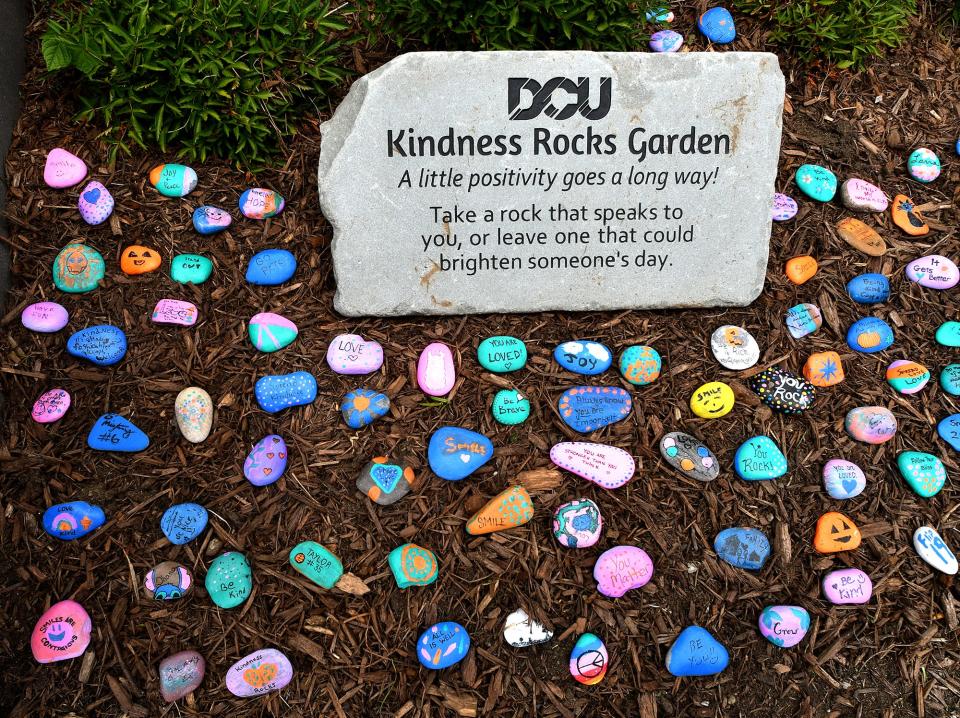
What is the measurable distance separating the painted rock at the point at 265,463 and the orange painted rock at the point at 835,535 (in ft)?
5.46

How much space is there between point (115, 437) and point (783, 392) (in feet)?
6.94

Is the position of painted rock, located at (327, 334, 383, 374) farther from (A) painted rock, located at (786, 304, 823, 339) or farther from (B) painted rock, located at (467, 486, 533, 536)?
(A) painted rock, located at (786, 304, 823, 339)

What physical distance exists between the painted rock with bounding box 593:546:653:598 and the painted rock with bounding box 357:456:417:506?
0.62 meters

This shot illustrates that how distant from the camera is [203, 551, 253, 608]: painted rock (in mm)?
1946

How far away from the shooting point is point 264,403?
6.91 feet

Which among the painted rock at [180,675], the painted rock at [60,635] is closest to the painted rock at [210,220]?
the painted rock at [60,635]

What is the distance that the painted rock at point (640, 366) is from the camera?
86.7 inches

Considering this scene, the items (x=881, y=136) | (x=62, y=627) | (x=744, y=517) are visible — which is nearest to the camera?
(x=62, y=627)

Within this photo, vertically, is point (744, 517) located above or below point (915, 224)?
below

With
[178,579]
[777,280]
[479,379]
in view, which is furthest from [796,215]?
[178,579]

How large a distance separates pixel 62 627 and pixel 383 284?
4.48 feet

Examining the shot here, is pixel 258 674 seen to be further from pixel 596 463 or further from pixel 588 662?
pixel 596 463

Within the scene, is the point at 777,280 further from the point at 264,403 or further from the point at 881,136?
the point at 264,403

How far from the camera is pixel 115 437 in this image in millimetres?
2076
